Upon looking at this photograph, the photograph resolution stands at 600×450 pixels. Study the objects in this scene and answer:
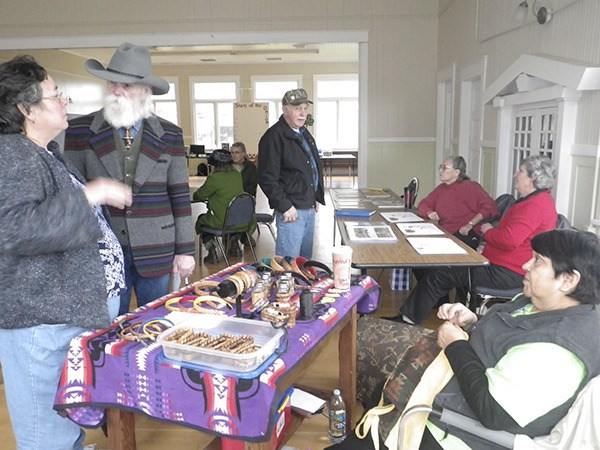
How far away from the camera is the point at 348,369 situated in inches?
83.7

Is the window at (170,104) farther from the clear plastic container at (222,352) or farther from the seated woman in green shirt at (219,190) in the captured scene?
the clear plastic container at (222,352)

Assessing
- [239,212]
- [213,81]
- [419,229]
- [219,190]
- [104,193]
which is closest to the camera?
[104,193]

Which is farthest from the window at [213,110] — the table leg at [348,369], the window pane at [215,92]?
the table leg at [348,369]

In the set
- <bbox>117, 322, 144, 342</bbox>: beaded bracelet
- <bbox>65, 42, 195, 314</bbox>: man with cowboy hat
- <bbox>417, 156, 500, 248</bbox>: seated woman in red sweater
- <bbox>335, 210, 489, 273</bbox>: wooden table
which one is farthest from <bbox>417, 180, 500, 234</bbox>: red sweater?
<bbox>117, 322, 144, 342</bbox>: beaded bracelet

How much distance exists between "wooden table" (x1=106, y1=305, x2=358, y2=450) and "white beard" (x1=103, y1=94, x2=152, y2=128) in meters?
1.02

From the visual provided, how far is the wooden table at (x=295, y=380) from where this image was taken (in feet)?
4.55

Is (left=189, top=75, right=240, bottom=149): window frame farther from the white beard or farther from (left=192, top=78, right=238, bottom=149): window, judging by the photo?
the white beard

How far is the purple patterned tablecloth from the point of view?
1.23 metres

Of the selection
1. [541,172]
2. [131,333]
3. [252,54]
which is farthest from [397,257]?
[252,54]

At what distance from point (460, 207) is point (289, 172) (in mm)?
1366

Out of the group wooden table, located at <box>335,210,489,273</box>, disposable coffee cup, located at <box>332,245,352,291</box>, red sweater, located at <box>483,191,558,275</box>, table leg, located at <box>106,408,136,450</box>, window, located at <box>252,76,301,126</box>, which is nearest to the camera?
table leg, located at <box>106,408,136,450</box>

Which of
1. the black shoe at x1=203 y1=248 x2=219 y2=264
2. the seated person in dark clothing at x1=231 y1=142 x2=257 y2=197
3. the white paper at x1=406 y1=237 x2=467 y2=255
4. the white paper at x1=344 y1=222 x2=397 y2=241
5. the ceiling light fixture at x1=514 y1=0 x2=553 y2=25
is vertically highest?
the ceiling light fixture at x1=514 y1=0 x2=553 y2=25

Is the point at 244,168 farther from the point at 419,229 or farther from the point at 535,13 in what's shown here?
the point at 535,13

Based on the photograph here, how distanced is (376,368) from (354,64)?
501 inches
